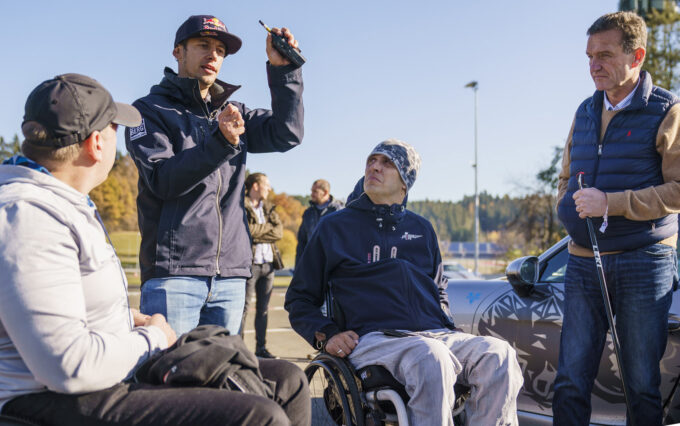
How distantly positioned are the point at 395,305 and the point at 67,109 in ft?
5.95

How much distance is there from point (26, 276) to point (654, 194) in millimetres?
2676

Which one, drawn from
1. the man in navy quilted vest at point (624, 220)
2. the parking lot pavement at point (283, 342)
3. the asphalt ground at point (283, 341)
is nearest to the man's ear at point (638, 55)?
the man in navy quilted vest at point (624, 220)

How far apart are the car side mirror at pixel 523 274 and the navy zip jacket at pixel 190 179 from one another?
1742 mm

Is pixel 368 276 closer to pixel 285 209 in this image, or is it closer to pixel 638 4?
pixel 638 4

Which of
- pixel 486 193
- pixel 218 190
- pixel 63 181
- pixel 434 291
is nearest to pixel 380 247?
pixel 434 291

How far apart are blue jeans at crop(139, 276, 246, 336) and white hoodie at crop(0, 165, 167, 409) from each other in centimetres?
67

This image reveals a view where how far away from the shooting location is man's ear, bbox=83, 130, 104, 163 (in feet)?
6.03

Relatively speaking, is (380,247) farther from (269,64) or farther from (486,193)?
(486,193)

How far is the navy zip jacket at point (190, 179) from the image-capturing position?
2.49 m

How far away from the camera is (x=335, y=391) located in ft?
9.16

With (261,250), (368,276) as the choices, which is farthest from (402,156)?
(261,250)

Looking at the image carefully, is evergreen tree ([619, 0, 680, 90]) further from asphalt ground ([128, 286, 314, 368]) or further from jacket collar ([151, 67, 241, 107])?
jacket collar ([151, 67, 241, 107])

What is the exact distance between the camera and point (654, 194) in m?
2.88

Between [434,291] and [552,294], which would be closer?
[434,291]
